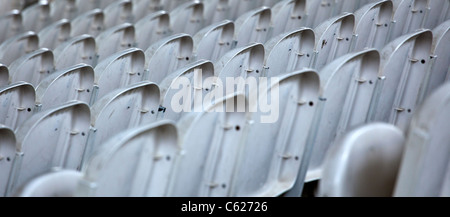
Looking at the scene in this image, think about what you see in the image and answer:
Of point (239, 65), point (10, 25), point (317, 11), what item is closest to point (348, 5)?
point (317, 11)

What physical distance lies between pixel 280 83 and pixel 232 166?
133 mm

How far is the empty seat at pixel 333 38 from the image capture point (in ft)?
4.24

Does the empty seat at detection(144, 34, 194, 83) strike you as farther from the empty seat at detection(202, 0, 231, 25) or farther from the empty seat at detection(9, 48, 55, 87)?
the empty seat at detection(202, 0, 231, 25)

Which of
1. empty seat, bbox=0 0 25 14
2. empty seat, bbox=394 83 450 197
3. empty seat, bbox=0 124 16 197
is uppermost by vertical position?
empty seat, bbox=0 0 25 14

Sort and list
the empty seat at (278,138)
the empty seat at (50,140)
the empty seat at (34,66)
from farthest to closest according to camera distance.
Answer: the empty seat at (34,66) < the empty seat at (50,140) < the empty seat at (278,138)

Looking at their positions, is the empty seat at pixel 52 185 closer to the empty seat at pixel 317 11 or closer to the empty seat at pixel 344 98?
the empty seat at pixel 344 98

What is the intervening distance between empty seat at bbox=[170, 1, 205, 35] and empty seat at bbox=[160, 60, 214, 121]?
0.74m

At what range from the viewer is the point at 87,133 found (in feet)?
3.40

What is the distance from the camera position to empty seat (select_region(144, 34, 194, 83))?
55.1 inches

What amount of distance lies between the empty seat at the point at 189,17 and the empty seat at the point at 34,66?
452 mm

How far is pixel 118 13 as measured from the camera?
2.21 meters

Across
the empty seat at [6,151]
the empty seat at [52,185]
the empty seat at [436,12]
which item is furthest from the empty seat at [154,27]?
the empty seat at [52,185]

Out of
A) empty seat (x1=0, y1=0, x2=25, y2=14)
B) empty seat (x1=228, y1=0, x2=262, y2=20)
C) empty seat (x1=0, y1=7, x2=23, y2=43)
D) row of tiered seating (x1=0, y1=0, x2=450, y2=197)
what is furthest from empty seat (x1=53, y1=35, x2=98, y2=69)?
empty seat (x1=0, y1=0, x2=25, y2=14)
